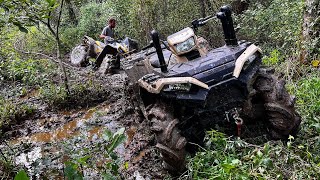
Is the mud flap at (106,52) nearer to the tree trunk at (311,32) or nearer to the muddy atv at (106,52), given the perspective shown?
the muddy atv at (106,52)

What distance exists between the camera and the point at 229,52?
13.7 feet

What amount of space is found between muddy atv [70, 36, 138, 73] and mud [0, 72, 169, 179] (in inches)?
49.1

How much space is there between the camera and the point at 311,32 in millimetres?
6043

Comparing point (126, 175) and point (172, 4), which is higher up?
point (172, 4)

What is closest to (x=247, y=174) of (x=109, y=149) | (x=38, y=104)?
(x=109, y=149)

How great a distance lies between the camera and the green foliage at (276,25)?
274 inches

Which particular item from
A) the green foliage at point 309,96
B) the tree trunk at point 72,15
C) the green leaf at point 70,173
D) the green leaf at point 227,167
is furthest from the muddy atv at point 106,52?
the tree trunk at point 72,15

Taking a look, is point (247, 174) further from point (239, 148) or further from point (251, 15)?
point (251, 15)

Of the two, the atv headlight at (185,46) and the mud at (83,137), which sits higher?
the atv headlight at (185,46)

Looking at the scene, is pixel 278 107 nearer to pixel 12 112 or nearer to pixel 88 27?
pixel 12 112

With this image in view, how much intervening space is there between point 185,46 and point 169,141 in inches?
52.3

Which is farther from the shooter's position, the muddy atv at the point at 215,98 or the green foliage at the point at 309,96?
the green foliage at the point at 309,96

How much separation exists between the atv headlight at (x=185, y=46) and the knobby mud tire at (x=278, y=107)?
906mm

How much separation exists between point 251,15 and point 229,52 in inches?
199
